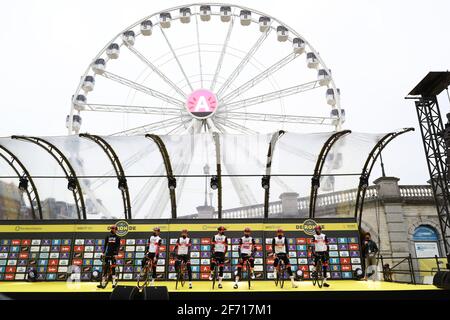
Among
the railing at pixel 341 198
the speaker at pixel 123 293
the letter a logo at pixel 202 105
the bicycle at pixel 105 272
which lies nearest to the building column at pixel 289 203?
the railing at pixel 341 198

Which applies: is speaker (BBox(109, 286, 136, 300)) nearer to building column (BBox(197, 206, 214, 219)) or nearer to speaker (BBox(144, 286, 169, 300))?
speaker (BBox(144, 286, 169, 300))

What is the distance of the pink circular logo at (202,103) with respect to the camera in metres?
21.7

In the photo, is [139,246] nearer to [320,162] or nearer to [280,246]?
[280,246]

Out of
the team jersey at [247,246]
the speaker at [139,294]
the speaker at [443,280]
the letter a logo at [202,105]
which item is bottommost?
the speaker at [139,294]

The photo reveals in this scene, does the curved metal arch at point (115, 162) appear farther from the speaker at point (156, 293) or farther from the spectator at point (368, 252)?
the speaker at point (156, 293)

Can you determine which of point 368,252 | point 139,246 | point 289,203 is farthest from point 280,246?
point 289,203

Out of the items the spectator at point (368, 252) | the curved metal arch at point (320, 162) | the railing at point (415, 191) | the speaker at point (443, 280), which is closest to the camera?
the speaker at point (443, 280)

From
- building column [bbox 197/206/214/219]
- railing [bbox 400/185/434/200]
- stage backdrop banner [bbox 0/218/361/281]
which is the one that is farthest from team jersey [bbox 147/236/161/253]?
railing [bbox 400/185/434/200]

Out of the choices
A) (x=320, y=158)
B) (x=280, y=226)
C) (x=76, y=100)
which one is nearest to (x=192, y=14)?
(x=76, y=100)

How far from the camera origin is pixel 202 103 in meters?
22.0

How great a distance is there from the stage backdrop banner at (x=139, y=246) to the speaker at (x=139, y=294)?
842 cm

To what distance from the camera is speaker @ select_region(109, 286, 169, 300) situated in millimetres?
4824

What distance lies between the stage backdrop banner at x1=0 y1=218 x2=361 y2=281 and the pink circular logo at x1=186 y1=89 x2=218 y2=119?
367 inches
